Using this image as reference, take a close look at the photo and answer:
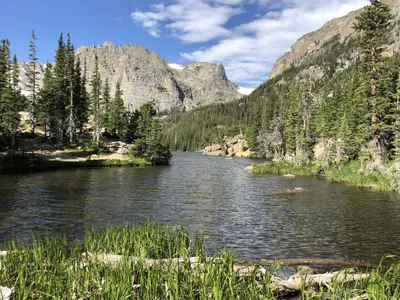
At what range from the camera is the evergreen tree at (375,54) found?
38500mm

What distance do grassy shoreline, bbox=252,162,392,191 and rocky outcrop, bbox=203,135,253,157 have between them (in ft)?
242

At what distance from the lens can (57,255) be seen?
9.76 m

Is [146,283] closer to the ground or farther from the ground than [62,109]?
closer to the ground

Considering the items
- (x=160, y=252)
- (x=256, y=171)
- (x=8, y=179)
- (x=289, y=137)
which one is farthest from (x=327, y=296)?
(x=289, y=137)

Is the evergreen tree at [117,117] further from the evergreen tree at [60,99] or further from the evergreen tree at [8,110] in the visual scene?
the evergreen tree at [8,110]

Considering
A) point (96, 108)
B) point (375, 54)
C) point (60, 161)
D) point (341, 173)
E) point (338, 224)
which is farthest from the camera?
point (96, 108)

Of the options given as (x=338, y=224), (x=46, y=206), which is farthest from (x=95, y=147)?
(x=338, y=224)

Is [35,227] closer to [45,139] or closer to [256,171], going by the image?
[256,171]

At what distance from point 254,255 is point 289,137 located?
70734 millimetres

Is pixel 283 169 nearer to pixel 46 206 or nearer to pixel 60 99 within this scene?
pixel 46 206

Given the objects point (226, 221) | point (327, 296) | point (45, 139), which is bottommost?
point (226, 221)

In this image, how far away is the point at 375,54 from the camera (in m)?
39.4

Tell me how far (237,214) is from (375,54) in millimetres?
29673

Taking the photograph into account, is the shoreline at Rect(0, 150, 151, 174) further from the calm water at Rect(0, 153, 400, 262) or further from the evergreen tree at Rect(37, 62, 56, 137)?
the calm water at Rect(0, 153, 400, 262)
